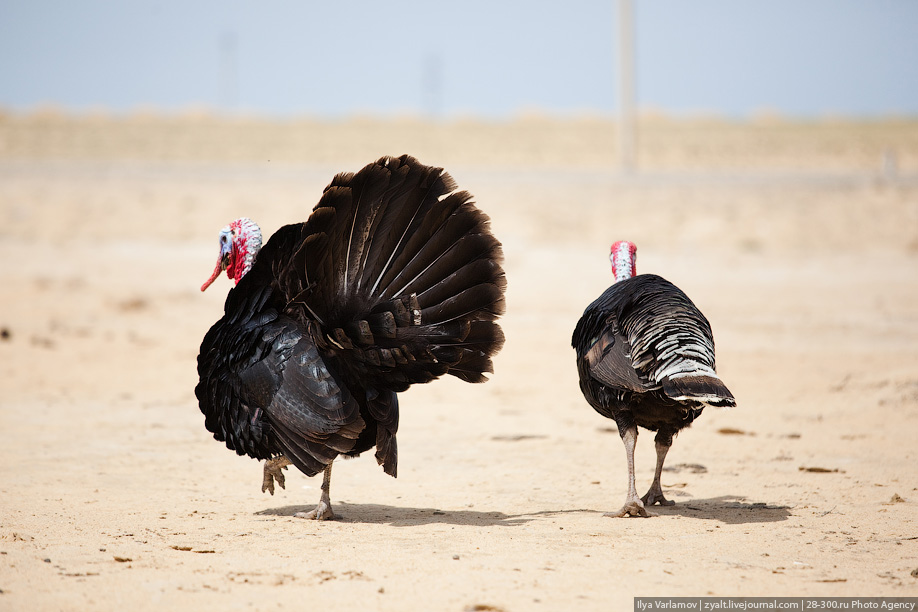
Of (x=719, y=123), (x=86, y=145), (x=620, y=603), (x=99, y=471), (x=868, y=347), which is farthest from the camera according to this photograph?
(x=719, y=123)

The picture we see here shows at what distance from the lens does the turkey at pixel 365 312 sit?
5.59 m

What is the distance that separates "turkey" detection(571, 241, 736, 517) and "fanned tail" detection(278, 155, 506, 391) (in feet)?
2.73

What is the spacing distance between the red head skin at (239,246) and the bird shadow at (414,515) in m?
1.76

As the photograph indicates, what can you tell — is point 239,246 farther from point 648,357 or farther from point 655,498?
point 655,498

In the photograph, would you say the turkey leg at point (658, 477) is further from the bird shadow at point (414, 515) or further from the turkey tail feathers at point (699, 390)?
the turkey tail feathers at point (699, 390)

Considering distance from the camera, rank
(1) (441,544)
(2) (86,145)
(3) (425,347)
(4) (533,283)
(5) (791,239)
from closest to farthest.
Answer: (1) (441,544) < (3) (425,347) < (4) (533,283) < (5) (791,239) < (2) (86,145)

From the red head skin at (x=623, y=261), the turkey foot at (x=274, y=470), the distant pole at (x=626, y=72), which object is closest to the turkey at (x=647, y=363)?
the red head skin at (x=623, y=261)

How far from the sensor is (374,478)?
7.62 metres

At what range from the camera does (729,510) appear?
6.24 metres

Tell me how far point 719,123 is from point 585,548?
183 feet

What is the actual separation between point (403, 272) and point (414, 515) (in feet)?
5.84

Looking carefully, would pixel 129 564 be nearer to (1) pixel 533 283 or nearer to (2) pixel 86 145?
(1) pixel 533 283

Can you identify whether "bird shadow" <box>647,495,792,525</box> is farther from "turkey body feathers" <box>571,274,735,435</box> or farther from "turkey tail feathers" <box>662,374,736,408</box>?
"turkey tail feathers" <box>662,374,736,408</box>

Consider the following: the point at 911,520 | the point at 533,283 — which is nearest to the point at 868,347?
the point at 533,283
